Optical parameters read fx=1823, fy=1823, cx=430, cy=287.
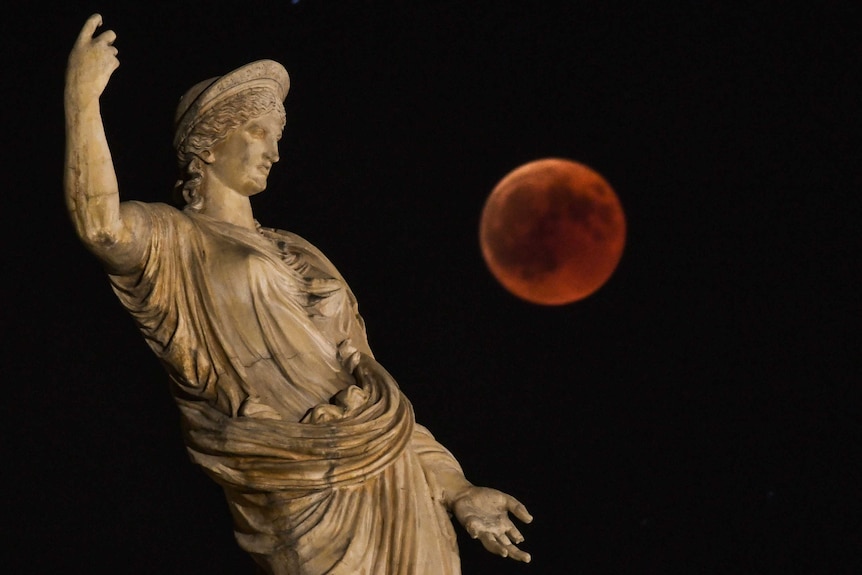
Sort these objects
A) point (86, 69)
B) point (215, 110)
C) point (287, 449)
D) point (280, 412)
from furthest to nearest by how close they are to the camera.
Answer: point (215, 110) < point (280, 412) < point (287, 449) < point (86, 69)

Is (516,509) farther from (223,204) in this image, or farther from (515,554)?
(223,204)

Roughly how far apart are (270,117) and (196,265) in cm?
53

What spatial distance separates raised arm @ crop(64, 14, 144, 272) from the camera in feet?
15.6

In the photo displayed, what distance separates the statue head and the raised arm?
537mm

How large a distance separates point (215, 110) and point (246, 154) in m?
0.16

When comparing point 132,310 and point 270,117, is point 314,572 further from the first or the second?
point 270,117

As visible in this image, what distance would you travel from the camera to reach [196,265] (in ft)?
16.8

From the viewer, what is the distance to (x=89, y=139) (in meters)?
4.76

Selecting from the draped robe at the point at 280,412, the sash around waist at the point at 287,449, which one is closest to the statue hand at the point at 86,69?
the draped robe at the point at 280,412

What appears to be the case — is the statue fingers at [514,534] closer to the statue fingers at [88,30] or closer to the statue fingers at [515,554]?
the statue fingers at [515,554]

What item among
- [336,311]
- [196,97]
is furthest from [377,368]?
[196,97]

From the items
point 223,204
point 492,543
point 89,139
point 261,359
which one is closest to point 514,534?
point 492,543

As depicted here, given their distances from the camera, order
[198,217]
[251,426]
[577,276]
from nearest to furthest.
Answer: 1. [251,426]
2. [198,217]
3. [577,276]

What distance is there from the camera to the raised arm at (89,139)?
4.74m
